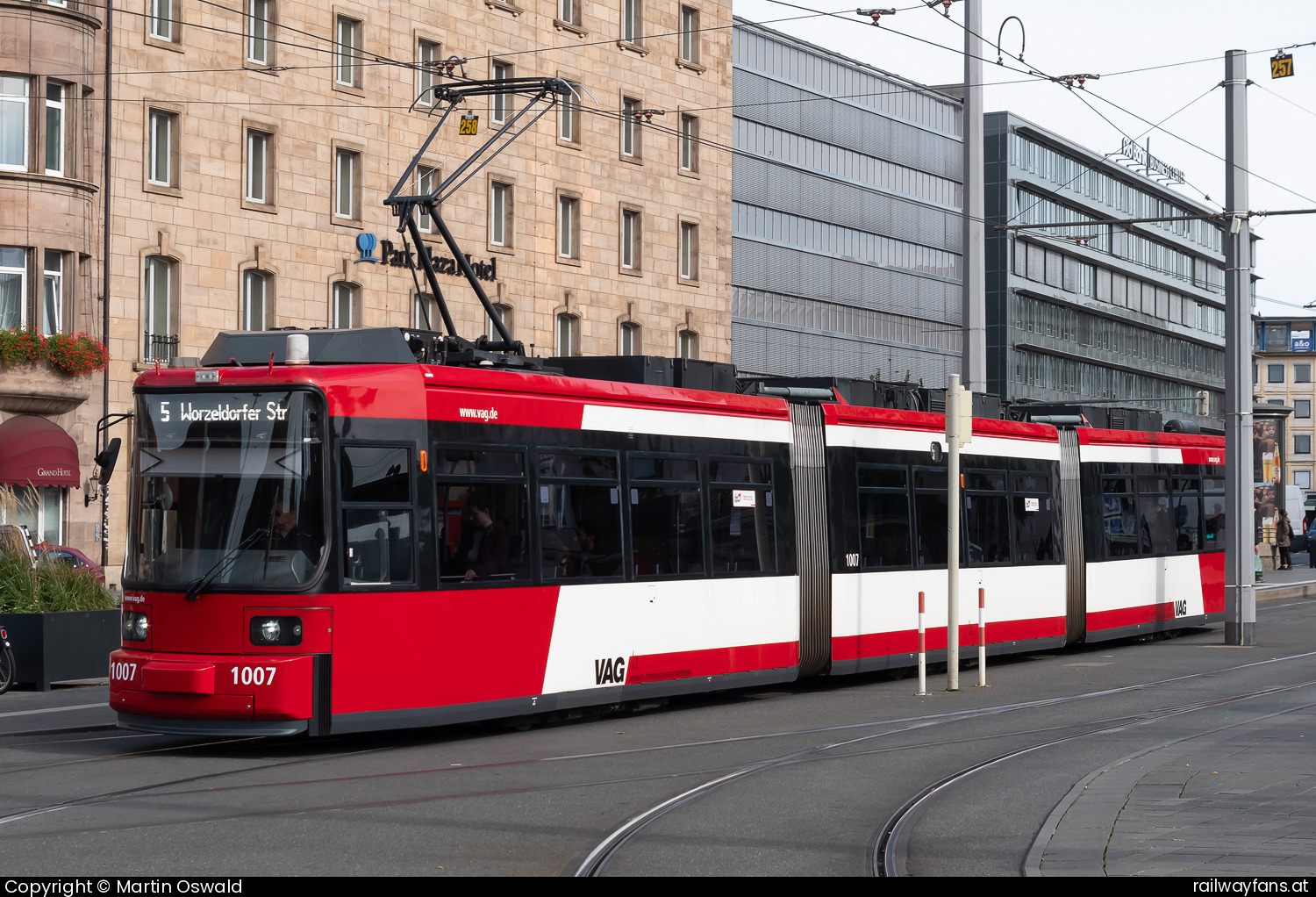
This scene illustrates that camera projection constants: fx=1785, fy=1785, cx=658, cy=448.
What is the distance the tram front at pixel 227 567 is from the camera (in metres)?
12.0

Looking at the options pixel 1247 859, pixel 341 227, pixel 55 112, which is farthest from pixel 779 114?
pixel 1247 859

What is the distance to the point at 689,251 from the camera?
52500 millimetres

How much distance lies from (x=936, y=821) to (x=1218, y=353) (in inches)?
4154

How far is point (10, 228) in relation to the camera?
33.7m

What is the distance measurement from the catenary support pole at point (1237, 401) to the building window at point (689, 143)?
28550 millimetres

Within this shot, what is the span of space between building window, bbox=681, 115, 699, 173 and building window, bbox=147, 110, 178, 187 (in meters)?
18.1

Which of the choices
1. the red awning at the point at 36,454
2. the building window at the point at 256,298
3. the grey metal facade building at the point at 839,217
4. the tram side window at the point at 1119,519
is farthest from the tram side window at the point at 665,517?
the grey metal facade building at the point at 839,217

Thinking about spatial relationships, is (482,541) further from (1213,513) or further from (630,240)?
(630,240)

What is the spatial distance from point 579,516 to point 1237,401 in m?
13.0

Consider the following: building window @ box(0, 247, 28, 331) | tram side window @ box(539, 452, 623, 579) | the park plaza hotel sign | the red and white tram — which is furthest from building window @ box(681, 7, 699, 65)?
tram side window @ box(539, 452, 623, 579)

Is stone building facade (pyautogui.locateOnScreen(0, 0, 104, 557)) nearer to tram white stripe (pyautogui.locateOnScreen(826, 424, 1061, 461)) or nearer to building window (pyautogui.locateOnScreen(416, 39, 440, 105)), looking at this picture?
building window (pyautogui.locateOnScreen(416, 39, 440, 105))

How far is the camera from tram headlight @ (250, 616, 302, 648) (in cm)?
1209

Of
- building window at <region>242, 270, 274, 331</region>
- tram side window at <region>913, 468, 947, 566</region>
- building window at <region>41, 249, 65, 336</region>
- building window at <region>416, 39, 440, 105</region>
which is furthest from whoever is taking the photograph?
building window at <region>416, 39, 440, 105</region>

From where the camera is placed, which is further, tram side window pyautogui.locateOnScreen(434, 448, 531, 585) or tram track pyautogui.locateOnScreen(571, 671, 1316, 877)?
tram side window pyautogui.locateOnScreen(434, 448, 531, 585)
